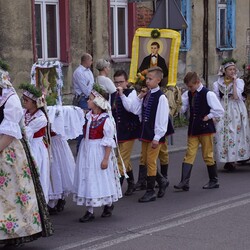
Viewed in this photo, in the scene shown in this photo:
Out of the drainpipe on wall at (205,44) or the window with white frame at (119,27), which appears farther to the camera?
the drainpipe on wall at (205,44)

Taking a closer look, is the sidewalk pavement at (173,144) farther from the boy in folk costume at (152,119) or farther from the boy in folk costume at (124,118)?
the boy in folk costume at (152,119)

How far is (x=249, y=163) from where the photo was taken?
13203 mm

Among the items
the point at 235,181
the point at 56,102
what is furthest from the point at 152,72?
the point at 235,181

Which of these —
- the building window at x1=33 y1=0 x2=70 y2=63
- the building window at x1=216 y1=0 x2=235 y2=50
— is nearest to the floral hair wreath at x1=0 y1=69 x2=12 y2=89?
the building window at x1=33 y1=0 x2=70 y2=63

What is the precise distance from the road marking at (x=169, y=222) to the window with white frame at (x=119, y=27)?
8578mm

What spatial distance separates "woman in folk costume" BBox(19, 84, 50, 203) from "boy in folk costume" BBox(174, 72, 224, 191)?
8.91 feet

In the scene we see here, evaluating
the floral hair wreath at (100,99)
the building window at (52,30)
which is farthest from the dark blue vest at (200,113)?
the building window at (52,30)

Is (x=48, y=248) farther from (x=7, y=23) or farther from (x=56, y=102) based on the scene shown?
(x=7, y=23)

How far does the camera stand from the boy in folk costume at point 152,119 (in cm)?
985

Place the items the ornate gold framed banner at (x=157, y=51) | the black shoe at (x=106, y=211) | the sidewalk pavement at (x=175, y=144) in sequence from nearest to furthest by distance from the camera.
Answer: the black shoe at (x=106, y=211)
the ornate gold framed banner at (x=157, y=51)
the sidewalk pavement at (x=175, y=144)

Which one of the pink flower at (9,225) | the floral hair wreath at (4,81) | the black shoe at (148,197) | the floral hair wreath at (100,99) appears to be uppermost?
the floral hair wreath at (4,81)

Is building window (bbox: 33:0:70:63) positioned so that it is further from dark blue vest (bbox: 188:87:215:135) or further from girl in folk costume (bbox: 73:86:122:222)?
girl in folk costume (bbox: 73:86:122:222)

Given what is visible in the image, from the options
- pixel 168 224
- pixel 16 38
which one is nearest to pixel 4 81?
pixel 168 224

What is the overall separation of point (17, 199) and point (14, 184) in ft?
0.45
